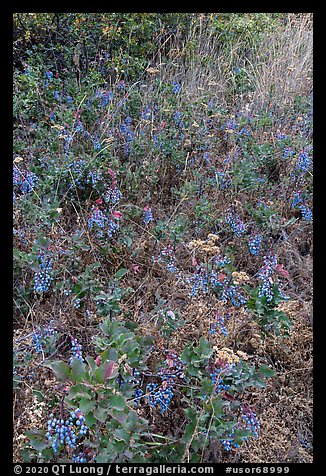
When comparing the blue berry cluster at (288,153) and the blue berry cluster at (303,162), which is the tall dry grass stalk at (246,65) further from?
the blue berry cluster at (303,162)

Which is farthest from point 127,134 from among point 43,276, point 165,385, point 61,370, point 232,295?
point 61,370

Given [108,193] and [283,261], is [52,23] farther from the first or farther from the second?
[283,261]

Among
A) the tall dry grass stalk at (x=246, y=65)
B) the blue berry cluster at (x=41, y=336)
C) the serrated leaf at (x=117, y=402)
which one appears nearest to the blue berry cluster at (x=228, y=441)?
the serrated leaf at (x=117, y=402)

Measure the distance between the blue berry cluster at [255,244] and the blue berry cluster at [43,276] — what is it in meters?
1.25

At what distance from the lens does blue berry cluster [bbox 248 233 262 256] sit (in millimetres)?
2769

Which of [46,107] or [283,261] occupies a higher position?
[46,107]

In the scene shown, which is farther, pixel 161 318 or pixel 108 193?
pixel 108 193

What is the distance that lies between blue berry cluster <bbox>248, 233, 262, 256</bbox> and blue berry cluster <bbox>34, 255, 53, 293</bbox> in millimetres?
1246

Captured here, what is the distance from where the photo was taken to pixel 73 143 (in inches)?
145

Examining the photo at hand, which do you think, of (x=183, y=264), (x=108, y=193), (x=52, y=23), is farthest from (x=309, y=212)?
(x=52, y=23)

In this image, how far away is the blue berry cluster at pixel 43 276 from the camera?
229 centimetres

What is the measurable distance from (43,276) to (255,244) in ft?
4.39

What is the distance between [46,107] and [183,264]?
7.27 ft

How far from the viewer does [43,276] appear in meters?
2.33
